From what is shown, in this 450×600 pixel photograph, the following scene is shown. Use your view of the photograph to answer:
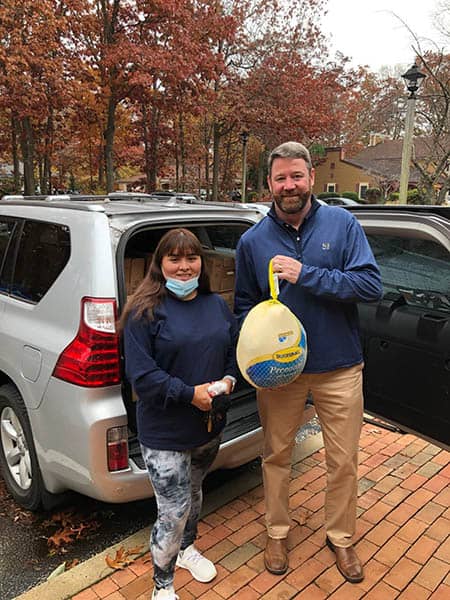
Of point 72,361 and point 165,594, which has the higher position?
point 72,361

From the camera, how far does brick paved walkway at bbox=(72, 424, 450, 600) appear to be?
219 cm

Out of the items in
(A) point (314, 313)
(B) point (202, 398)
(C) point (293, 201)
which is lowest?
(B) point (202, 398)

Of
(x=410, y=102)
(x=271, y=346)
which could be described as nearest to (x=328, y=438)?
(x=271, y=346)

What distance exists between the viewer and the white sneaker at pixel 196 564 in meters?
2.24

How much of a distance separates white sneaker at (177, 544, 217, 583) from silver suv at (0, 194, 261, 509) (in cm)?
36

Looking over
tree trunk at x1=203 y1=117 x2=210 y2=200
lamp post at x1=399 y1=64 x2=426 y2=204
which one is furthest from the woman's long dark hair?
tree trunk at x1=203 y1=117 x2=210 y2=200

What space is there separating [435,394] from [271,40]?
2000cm

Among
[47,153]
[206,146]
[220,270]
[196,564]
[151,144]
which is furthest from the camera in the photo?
[206,146]

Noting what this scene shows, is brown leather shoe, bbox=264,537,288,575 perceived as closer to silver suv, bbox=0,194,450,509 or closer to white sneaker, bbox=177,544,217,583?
white sneaker, bbox=177,544,217,583

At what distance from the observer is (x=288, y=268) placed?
197 centimetres

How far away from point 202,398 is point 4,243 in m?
1.95

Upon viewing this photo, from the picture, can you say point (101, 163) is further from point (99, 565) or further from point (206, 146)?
point (99, 565)

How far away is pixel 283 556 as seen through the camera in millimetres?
2348

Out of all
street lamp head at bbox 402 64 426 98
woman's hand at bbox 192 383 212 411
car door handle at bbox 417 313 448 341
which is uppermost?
street lamp head at bbox 402 64 426 98
